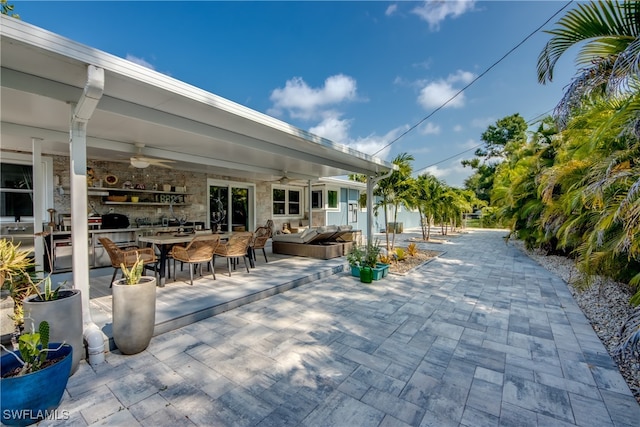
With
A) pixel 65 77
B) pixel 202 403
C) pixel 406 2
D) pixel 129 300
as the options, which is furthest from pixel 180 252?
pixel 406 2

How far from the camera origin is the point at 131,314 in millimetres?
2525

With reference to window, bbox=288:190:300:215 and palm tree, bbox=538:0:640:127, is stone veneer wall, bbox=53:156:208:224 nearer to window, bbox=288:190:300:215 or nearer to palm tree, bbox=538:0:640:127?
window, bbox=288:190:300:215

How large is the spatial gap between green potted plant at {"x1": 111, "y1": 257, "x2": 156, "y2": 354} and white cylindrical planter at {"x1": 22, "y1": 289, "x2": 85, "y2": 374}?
266 millimetres

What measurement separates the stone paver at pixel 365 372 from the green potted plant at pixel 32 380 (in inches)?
5.7

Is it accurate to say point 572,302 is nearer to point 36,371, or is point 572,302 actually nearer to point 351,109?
point 36,371

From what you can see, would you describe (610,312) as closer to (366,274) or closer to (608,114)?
(608,114)

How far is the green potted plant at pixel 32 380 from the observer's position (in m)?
1.62

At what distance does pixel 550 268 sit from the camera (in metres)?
6.61

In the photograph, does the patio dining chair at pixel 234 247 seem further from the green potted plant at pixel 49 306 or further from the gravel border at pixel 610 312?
the gravel border at pixel 610 312

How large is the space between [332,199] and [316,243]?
534cm

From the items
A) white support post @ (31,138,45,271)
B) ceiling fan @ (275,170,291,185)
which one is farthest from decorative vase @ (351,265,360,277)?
white support post @ (31,138,45,271)

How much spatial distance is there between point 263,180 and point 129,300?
26.7 feet

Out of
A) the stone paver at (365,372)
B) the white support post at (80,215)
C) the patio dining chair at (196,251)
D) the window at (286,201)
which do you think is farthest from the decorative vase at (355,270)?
the window at (286,201)

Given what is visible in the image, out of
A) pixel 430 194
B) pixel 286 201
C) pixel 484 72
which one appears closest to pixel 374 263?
pixel 430 194
